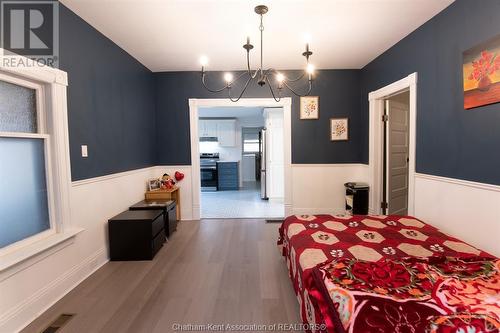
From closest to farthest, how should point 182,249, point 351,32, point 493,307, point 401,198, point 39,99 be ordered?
1. point 493,307
2. point 39,99
3. point 351,32
4. point 182,249
5. point 401,198

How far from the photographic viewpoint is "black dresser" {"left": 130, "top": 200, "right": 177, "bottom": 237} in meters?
3.44

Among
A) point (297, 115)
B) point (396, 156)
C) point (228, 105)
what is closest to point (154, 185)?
point (228, 105)

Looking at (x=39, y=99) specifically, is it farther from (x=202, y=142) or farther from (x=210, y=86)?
(x=202, y=142)

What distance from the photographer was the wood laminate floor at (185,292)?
6.23 ft

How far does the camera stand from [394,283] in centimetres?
140

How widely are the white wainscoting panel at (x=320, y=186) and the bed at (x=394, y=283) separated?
2287 millimetres

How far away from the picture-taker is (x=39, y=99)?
218 centimetres

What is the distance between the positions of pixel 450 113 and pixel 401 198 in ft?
6.93

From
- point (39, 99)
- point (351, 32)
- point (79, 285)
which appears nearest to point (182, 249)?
point (79, 285)

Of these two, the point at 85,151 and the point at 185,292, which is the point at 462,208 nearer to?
the point at 185,292

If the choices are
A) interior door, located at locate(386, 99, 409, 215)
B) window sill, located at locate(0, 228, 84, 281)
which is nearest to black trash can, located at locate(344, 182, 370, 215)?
interior door, located at locate(386, 99, 409, 215)

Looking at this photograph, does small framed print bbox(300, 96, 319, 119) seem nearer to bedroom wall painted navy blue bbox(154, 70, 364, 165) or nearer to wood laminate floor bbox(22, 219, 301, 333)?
bedroom wall painted navy blue bbox(154, 70, 364, 165)

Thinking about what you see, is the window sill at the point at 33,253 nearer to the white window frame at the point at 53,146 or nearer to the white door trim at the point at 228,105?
the white window frame at the point at 53,146

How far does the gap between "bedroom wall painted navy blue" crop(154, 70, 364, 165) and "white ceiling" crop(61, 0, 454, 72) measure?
604 mm
